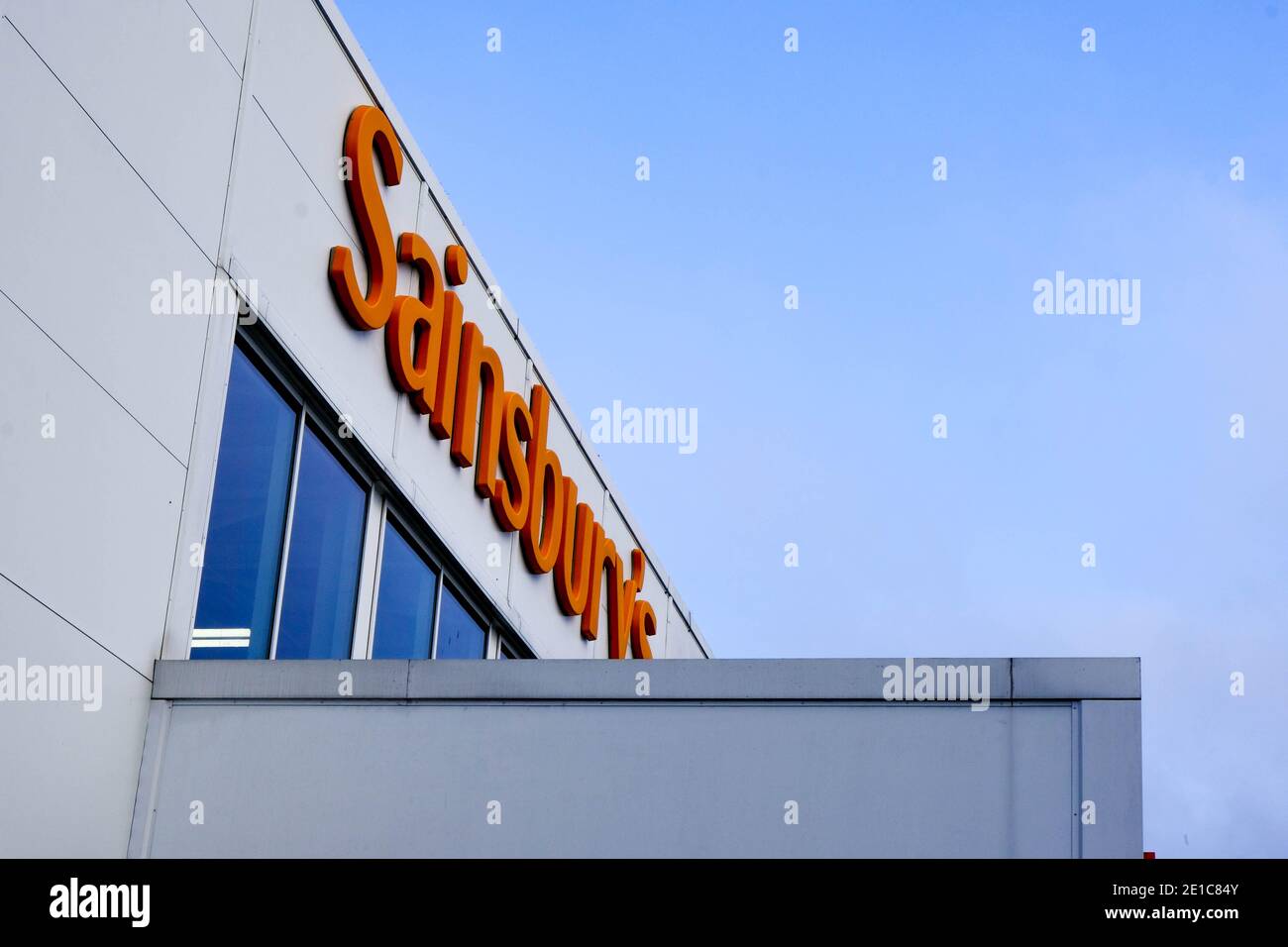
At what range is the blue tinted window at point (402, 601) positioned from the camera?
500 inches

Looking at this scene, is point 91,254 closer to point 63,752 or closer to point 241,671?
point 241,671

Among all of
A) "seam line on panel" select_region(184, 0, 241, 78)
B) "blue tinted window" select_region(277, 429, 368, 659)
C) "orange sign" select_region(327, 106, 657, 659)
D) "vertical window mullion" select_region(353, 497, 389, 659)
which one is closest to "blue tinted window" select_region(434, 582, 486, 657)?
"orange sign" select_region(327, 106, 657, 659)

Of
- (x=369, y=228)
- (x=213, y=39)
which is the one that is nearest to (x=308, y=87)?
(x=369, y=228)

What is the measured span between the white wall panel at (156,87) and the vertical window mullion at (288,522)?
170 centimetres

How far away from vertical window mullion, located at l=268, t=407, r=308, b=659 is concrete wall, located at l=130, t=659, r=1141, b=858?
5.76 ft

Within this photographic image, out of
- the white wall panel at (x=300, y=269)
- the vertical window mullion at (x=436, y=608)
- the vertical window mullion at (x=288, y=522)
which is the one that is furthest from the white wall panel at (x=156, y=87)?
the vertical window mullion at (x=436, y=608)

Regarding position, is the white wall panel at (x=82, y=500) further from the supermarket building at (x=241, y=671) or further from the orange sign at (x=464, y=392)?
the orange sign at (x=464, y=392)

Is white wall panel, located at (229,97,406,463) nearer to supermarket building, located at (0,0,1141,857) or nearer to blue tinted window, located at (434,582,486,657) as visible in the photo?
supermarket building, located at (0,0,1141,857)

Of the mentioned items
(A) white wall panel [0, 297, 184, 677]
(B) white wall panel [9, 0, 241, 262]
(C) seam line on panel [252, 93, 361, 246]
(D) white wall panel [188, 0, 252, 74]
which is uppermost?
(D) white wall panel [188, 0, 252, 74]

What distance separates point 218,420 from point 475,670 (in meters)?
2.34

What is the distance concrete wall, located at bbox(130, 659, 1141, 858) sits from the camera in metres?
7.85

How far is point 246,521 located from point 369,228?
2.70m

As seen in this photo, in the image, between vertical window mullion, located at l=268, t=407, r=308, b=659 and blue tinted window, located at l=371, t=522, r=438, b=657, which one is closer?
vertical window mullion, located at l=268, t=407, r=308, b=659
